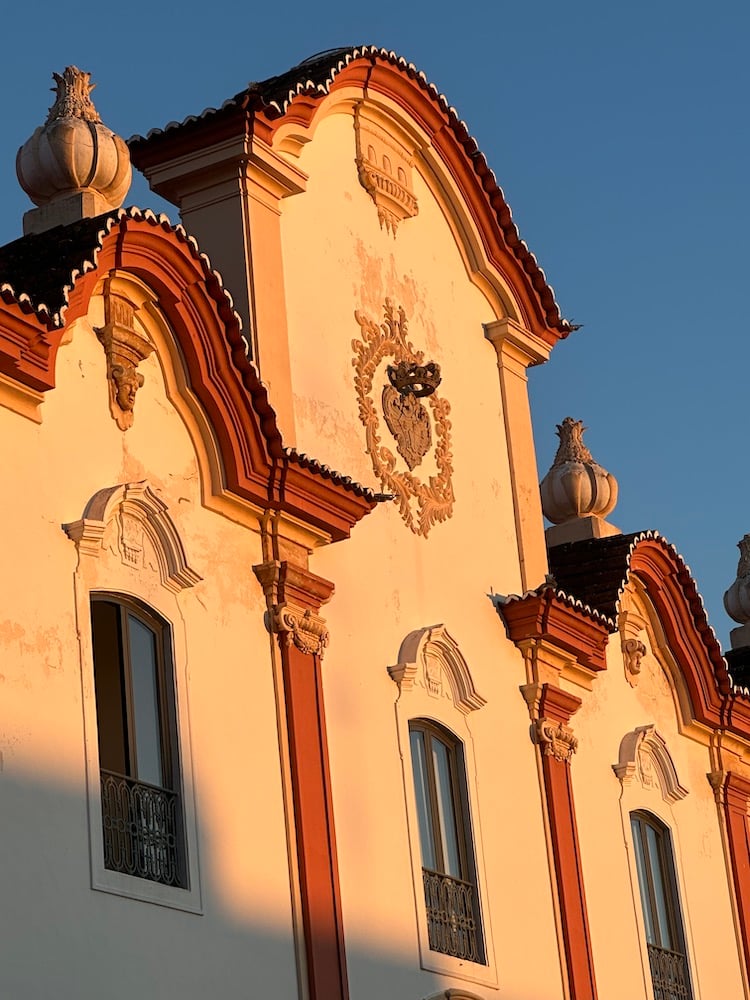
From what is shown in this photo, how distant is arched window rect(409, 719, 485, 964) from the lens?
18094 millimetres

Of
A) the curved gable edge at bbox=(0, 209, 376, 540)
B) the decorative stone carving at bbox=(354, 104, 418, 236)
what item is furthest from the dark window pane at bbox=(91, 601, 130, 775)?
the decorative stone carving at bbox=(354, 104, 418, 236)

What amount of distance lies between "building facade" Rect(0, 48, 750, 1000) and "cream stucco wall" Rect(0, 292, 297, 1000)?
3 centimetres

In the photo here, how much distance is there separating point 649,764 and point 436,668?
Answer: 4.42 m

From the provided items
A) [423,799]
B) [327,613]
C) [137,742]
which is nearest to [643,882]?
[423,799]

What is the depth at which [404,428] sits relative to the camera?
19.6 m

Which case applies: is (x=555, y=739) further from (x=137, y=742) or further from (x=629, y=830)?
(x=137, y=742)

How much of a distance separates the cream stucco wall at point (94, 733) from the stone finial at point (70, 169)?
0.95 m

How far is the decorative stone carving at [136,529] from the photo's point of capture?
14.9 meters

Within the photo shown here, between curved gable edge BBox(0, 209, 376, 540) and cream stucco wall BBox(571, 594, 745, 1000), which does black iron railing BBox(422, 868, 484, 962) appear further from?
curved gable edge BBox(0, 209, 376, 540)

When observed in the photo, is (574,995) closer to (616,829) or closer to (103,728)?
(616,829)

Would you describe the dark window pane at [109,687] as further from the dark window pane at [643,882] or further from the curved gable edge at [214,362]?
the dark window pane at [643,882]

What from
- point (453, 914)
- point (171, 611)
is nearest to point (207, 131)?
point (171, 611)

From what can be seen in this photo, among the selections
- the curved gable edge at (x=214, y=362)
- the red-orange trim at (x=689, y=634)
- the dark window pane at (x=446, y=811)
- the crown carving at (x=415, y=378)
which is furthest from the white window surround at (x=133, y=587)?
the red-orange trim at (x=689, y=634)

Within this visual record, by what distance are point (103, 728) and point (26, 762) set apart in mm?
1145
